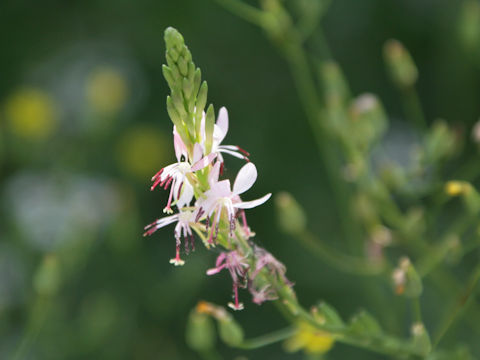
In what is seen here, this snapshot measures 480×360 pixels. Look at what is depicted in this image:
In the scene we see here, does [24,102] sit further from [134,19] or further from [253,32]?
[253,32]

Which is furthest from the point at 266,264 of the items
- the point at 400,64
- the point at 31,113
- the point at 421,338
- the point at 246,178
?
the point at 31,113

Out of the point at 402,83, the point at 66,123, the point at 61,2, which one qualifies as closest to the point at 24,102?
the point at 66,123

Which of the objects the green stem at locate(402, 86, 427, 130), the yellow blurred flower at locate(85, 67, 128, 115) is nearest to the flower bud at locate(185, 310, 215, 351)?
the green stem at locate(402, 86, 427, 130)

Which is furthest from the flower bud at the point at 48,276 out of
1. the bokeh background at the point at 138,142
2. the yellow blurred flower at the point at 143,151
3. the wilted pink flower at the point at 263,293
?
the yellow blurred flower at the point at 143,151

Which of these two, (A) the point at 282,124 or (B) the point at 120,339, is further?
(A) the point at 282,124

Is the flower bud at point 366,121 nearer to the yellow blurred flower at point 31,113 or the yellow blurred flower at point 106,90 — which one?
the yellow blurred flower at point 106,90

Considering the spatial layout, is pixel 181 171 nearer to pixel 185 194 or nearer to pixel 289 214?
pixel 185 194
